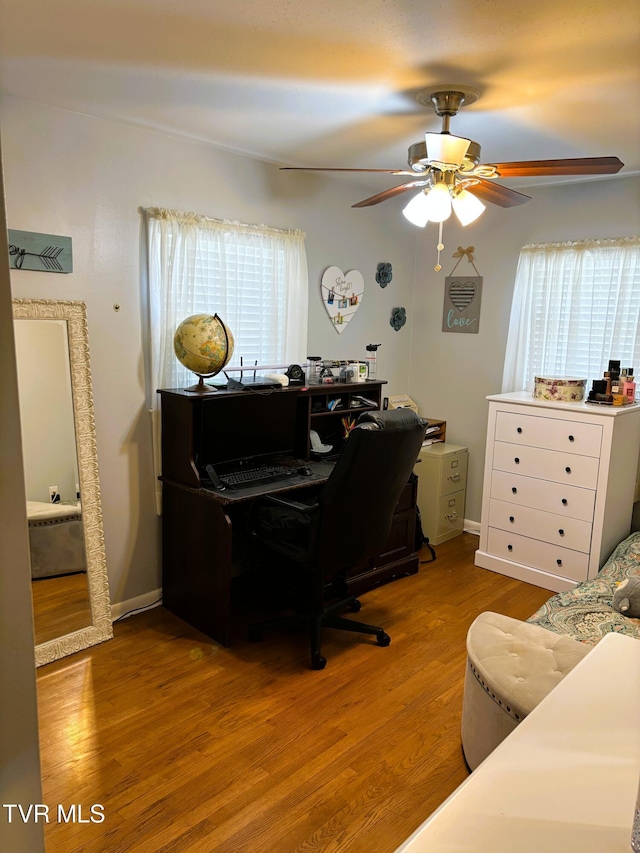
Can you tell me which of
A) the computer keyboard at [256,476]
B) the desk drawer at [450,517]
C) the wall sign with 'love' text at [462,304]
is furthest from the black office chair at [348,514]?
the wall sign with 'love' text at [462,304]

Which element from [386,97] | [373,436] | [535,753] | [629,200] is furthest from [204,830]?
[629,200]

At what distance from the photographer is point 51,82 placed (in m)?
2.37

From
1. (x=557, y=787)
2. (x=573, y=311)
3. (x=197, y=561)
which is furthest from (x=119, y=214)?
(x=557, y=787)

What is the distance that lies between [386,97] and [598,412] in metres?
2.00

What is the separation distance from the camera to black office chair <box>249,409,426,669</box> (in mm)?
2574

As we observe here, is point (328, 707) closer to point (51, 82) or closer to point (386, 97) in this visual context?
point (386, 97)

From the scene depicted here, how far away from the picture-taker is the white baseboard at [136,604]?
315 cm

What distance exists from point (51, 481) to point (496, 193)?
7.72 feet

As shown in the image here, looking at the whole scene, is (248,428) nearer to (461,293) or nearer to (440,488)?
(440,488)

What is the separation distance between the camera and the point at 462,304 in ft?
Result: 14.5

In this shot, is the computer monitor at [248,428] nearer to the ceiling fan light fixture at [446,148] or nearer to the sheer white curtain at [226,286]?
the sheer white curtain at [226,286]

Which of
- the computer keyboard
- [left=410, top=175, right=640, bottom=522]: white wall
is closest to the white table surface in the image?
the computer keyboard

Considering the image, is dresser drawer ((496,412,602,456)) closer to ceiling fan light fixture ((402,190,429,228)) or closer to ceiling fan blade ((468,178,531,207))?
ceiling fan blade ((468,178,531,207))

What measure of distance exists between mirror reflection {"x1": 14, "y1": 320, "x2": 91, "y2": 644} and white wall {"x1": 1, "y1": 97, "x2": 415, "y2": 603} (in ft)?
0.57
